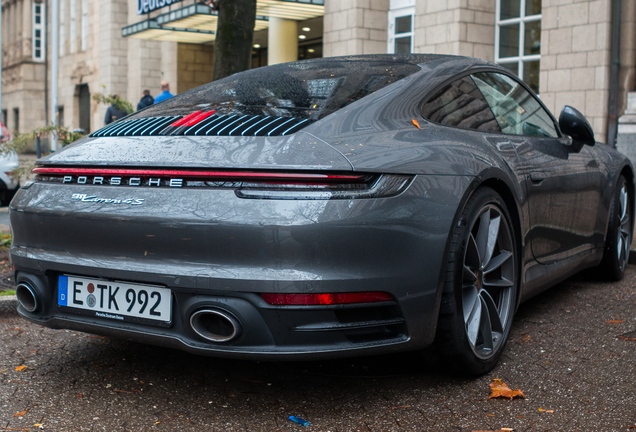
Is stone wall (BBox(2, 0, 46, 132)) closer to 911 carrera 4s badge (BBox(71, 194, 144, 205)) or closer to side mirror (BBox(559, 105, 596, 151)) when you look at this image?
side mirror (BBox(559, 105, 596, 151))

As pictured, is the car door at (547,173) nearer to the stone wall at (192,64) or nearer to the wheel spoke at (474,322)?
the wheel spoke at (474,322)

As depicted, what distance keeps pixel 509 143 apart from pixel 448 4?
9.86m

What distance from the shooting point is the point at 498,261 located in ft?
9.77

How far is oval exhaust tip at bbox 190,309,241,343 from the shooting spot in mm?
2324

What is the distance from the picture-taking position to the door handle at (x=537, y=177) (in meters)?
3.27

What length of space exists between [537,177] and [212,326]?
179cm

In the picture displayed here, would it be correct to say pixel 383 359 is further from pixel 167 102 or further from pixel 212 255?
pixel 167 102

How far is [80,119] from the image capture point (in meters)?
31.1

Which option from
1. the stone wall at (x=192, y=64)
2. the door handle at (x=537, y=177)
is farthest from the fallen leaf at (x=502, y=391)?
the stone wall at (x=192, y=64)

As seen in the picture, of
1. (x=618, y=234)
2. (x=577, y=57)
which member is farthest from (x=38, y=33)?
(x=618, y=234)

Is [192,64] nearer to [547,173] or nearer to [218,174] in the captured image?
[547,173]

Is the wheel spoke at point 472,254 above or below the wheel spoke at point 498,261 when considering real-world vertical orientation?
above

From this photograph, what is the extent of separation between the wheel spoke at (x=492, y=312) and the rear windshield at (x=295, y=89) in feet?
3.17

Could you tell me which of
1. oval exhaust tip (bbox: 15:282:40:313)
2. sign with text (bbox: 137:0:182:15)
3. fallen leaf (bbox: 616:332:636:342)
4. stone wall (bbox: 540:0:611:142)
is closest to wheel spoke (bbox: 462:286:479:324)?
fallen leaf (bbox: 616:332:636:342)
